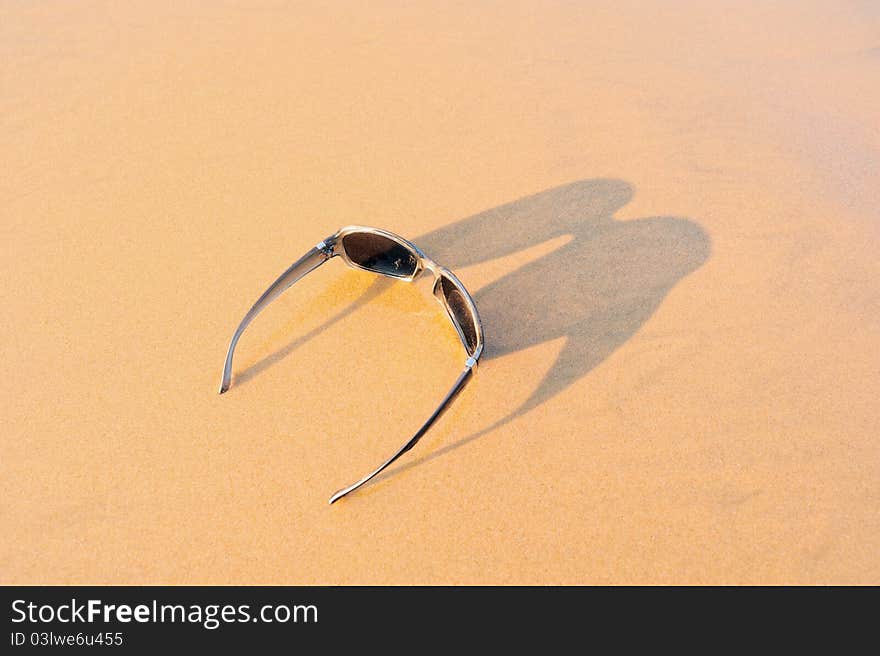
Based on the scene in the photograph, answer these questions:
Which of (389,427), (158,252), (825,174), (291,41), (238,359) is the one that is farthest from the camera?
(291,41)

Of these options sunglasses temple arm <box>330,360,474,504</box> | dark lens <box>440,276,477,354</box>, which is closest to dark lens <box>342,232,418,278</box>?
dark lens <box>440,276,477,354</box>

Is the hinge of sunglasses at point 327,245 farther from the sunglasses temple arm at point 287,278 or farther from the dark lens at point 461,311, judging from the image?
the dark lens at point 461,311

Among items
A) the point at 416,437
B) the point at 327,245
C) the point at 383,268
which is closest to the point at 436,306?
the point at 383,268

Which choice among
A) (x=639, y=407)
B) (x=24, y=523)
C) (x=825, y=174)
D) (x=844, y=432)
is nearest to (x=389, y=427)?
(x=639, y=407)

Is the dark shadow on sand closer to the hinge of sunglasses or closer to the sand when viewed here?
the sand

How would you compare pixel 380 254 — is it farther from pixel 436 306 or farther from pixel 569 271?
pixel 569 271

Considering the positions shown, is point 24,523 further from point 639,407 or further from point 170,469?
point 639,407
